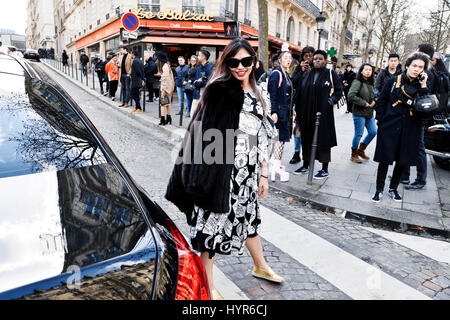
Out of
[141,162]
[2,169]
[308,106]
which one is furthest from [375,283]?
[141,162]

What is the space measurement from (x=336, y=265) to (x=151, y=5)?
20.3 m

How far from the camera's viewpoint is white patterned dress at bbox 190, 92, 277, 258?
237 cm

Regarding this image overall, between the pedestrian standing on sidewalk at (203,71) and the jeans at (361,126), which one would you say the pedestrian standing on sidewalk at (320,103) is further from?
the pedestrian standing on sidewalk at (203,71)

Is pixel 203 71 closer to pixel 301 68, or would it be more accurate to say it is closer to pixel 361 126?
pixel 301 68

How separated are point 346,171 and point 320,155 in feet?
2.90

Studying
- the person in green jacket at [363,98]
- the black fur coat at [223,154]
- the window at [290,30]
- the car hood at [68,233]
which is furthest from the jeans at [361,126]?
the window at [290,30]

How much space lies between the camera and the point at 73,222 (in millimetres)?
1526

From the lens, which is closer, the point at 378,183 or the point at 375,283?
the point at 375,283

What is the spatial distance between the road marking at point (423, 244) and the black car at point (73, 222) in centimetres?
291

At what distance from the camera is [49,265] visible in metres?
1.26

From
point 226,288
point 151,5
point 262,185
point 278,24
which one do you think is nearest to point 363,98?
point 262,185

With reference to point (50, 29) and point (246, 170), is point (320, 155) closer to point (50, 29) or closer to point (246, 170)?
point (246, 170)

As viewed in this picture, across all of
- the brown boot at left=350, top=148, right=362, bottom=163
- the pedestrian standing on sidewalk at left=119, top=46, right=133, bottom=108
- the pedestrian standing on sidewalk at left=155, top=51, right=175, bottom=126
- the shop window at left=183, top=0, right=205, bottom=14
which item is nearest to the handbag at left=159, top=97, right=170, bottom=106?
the pedestrian standing on sidewalk at left=155, top=51, right=175, bottom=126
